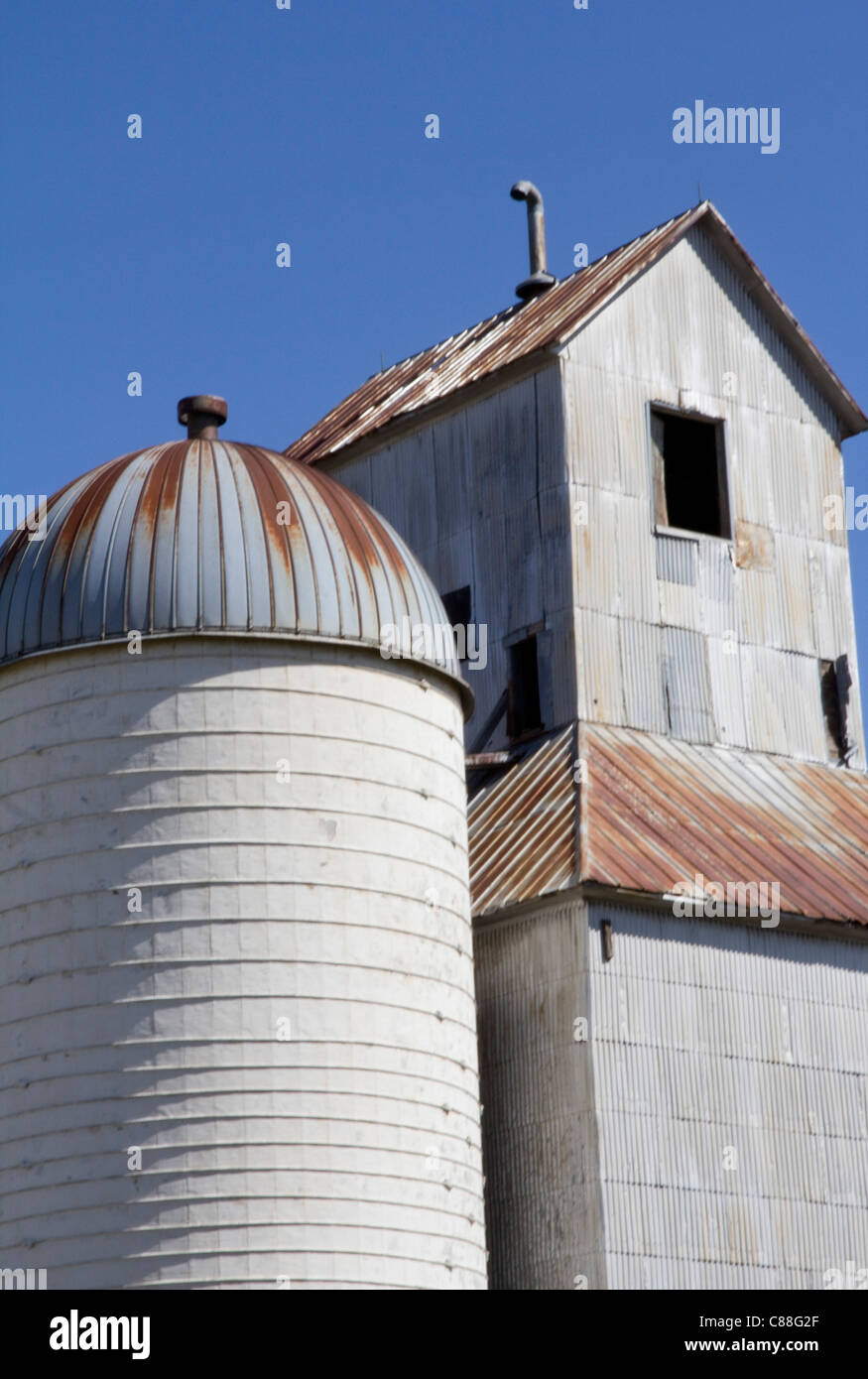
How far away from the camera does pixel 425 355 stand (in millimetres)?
40219

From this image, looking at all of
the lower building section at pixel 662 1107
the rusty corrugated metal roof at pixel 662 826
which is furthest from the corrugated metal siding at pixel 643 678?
the lower building section at pixel 662 1107

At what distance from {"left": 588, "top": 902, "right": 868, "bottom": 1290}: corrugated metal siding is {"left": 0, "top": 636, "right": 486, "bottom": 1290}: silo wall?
6.77 ft

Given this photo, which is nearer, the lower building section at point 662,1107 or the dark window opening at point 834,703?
the lower building section at point 662,1107

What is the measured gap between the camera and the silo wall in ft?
83.1

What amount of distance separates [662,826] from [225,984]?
24.4ft

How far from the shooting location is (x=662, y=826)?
1218 inches

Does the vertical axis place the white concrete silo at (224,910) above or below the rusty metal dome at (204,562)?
below

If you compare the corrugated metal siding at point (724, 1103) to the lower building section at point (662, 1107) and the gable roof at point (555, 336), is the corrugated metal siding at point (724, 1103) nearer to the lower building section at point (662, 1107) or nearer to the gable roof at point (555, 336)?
the lower building section at point (662, 1107)

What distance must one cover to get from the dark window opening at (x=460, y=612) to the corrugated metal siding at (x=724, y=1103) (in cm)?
654

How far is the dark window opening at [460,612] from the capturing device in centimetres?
3484

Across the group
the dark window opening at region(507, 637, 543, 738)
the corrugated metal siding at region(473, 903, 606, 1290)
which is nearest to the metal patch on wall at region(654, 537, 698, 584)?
the dark window opening at region(507, 637, 543, 738)
